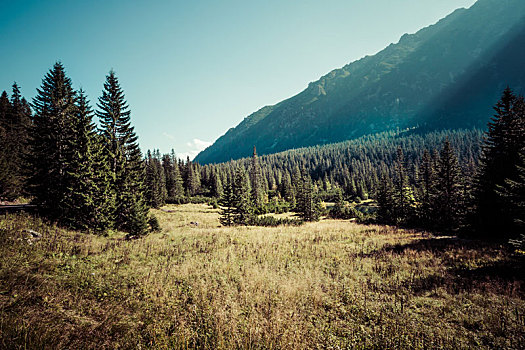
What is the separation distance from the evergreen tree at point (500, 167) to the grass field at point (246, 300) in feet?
28.3

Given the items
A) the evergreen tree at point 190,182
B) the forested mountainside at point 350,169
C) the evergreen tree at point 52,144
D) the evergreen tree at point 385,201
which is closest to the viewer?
the evergreen tree at point 52,144

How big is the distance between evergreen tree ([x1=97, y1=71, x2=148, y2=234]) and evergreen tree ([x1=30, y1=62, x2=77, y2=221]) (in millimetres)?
3178

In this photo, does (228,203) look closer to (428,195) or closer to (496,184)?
(496,184)

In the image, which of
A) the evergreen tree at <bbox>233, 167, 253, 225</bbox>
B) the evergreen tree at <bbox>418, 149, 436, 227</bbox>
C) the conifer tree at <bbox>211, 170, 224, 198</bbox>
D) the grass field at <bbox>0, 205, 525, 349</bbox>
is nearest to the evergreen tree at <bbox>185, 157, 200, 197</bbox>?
the conifer tree at <bbox>211, 170, 224, 198</bbox>

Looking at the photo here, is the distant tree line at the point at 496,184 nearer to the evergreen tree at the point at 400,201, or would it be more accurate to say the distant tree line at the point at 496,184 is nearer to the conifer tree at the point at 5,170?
the evergreen tree at the point at 400,201

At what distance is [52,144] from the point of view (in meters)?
19.5

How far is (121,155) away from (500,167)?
119ft

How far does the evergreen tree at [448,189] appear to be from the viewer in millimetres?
26677

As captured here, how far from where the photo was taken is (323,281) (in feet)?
28.2

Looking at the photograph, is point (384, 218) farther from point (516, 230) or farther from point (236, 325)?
point (236, 325)

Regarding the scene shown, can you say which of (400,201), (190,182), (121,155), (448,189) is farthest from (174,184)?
(448,189)

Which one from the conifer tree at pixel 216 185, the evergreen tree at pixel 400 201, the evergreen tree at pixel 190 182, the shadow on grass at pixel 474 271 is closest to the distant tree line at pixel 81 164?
the shadow on grass at pixel 474 271

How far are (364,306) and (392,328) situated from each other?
121cm

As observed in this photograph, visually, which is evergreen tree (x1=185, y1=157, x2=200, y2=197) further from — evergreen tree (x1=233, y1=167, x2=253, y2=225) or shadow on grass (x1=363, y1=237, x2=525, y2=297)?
shadow on grass (x1=363, y1=237, x2=525, y2=297)
